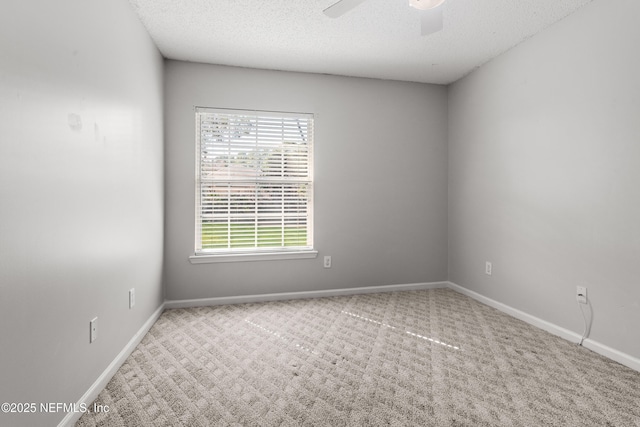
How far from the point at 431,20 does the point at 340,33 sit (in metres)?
0.88

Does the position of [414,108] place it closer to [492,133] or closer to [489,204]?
[492,133]

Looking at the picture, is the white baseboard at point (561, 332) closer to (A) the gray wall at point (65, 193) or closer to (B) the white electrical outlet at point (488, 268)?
(B) the white electrical outlet at point (488, 268)

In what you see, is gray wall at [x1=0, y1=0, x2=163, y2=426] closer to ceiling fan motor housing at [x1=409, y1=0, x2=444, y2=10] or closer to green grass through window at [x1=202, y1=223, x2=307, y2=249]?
green grass through window at [x1=202, y1=223, x2=307, y2=249]

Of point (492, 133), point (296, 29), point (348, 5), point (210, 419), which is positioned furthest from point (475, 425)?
point (296, 29)

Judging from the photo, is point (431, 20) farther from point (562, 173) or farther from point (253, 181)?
point (253, 181)

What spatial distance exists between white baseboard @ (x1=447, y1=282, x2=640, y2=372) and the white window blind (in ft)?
6.12

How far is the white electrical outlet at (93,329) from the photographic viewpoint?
163cm

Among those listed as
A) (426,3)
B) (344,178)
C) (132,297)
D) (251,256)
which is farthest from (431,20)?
(132,297)

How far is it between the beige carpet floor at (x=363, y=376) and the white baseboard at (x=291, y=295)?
28cm

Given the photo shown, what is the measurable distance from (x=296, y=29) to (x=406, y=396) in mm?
2630

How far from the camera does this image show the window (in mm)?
3217

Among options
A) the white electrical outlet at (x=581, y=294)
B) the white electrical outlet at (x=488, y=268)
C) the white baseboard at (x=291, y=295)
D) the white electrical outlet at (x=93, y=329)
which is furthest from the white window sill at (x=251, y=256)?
the white electrical outlet at (x=581, y=294)

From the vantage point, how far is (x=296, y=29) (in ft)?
8.37

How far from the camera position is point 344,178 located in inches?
138
